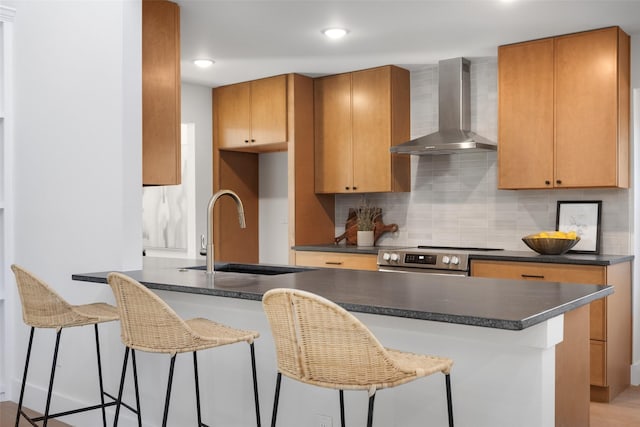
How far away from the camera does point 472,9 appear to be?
156 inches

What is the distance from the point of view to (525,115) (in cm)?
464

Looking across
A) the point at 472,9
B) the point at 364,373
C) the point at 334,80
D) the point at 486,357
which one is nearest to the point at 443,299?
the point at 486,357

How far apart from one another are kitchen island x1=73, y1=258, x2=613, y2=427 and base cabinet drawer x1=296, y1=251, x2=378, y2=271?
7.14ft

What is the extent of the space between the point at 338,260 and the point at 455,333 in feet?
10.1

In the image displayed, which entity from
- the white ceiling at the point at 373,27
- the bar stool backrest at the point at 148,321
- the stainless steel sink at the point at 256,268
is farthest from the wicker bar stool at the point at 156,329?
the white ceiling at the point at 373,27

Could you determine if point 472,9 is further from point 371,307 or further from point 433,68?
point 371,307

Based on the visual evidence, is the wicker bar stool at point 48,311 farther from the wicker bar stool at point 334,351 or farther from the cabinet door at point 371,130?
the cabinet door at point 371,130

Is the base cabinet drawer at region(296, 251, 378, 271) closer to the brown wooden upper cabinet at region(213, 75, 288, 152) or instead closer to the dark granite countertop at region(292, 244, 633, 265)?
the dark granite countertop at region(292, 244, 633, 265)

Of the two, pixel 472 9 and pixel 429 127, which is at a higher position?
pixel 472 9

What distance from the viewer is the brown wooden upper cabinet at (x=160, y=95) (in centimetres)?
370

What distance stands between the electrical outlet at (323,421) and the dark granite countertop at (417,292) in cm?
54

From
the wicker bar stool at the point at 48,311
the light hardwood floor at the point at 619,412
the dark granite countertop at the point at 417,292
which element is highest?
the dark granite countertop at the point at 417,292

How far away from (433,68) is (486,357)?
369cm

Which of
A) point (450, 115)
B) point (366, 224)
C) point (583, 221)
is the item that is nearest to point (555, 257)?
point (583, 221)
